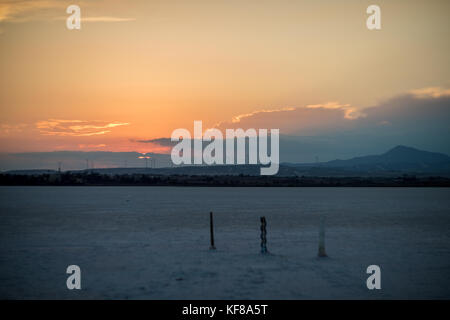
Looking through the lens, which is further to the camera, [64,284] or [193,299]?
[64,284]

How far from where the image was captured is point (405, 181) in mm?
187875

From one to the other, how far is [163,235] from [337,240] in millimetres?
10570

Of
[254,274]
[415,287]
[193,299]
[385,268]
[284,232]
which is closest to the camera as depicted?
[193,299]

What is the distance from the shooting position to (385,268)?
1678 centimetres

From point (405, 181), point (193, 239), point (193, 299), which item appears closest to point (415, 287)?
point (193, 299)

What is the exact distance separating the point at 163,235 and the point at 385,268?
14.7m

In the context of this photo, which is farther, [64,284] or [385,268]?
[385,268]

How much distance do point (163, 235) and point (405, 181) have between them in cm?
17980
